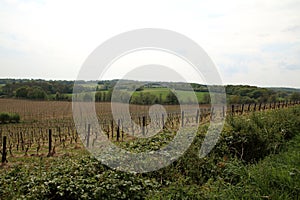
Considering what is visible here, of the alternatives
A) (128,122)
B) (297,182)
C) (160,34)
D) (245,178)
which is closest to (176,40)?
(160,34)

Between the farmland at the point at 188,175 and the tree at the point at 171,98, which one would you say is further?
the tree at the point at 171,98

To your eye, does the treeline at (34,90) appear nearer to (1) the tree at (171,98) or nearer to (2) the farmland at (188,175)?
(1) the tree at (171,98)

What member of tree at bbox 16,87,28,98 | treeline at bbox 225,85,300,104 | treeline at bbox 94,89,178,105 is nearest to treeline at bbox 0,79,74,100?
tree at bbox 16,87,28,98

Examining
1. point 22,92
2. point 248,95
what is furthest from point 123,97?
point 22,92

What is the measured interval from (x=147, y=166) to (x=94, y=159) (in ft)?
4.62

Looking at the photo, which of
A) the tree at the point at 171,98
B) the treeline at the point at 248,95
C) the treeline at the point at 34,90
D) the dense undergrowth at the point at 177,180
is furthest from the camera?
the treeline at the point at 34,90

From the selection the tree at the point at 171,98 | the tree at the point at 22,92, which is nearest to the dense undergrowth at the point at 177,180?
the tree at the point at 171,98

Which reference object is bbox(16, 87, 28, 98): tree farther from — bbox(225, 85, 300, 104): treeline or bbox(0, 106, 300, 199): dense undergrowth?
bbox(0, 106, 300, 199): dense undergrowth

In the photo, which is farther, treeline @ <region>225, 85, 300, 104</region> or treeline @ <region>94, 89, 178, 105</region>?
treeline @ <region>225, 85, 300, 104</region>

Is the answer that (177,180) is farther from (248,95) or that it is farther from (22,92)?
(22,92)

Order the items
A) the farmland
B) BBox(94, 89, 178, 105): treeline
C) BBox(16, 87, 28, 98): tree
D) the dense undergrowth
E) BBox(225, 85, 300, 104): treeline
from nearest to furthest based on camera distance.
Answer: the dense undergrowth, the farmland, BBox(94, 89, 178, 105): treeline, BBox(225, 85, 300, 104): treeline, BBox(16, 87, 28, 98): tree

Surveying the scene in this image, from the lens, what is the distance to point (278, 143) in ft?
30.8

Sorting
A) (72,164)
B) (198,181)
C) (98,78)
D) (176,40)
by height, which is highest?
(176,40)

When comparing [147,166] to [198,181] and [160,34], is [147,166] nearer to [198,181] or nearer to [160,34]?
[198,181]
